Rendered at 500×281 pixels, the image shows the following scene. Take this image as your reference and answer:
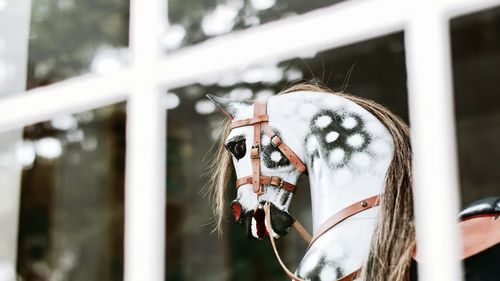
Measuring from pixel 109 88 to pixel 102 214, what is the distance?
282 mm

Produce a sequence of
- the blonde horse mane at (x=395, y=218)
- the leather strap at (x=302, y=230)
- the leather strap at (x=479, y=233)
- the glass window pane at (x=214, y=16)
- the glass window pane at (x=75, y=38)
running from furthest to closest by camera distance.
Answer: the glass window pane at (x=75, y=38) < the glass window pane at (x=214, y=16) < the leather strap at (x=302, y=230) < the blonde horse mane at (x=395, y=218) < the leather strap at (x=479, y=233)

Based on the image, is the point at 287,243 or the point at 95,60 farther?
the point at 95,60

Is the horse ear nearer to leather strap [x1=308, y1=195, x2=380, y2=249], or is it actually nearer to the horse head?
the horse head

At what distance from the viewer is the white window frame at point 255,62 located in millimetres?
1718

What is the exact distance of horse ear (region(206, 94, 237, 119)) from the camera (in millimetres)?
2079

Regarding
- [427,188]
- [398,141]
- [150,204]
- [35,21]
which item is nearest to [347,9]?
[398,141]

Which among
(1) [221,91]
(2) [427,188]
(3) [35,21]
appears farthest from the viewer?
(3) [35,21]

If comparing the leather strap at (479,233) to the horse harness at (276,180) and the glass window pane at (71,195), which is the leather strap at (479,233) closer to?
the horse harness at (276,180)

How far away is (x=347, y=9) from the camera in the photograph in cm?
192

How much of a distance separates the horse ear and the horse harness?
0.03 metres

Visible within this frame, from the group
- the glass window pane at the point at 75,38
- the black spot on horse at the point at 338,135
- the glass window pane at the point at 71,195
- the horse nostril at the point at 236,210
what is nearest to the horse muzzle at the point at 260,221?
the horse nostril at the point at 236,210

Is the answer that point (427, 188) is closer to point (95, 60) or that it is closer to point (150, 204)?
point (150, 204)

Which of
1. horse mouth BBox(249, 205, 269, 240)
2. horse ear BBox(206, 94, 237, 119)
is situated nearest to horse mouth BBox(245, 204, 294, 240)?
horse mouth BBox(249, 205, 269, 240)

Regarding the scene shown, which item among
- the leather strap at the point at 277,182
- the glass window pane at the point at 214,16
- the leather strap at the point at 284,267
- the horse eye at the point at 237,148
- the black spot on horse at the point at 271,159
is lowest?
the leather strap at the point at 284,267
